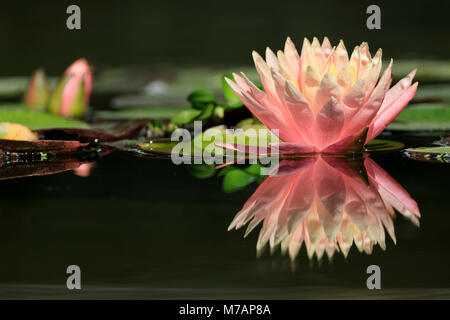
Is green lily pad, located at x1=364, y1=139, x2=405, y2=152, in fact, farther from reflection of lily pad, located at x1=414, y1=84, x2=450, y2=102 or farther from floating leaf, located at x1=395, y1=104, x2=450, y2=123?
reflection of lily pad, located at x1=414, y1=84, x2=450, y2=102

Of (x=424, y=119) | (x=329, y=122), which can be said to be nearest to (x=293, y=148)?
(x=329, y=122)

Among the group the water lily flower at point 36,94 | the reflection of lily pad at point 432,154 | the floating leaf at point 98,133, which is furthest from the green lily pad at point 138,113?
the reflection of lily pad at point 432,154

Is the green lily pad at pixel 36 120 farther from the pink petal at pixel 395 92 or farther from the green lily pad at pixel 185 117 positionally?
the pink petal at pixel 395 92

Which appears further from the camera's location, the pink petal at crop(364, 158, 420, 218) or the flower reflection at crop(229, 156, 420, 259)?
the pink petal at crop(364, 158, 420, 218)

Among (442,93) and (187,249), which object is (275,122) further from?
(442,93)

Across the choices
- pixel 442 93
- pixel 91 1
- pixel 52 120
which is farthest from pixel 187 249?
pixel 91 1

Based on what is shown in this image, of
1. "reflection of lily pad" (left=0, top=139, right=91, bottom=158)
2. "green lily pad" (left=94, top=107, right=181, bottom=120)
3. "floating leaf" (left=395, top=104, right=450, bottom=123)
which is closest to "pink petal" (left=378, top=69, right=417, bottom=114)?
"floating leaf" (left=395, top=104, right=450, bottom=123)
